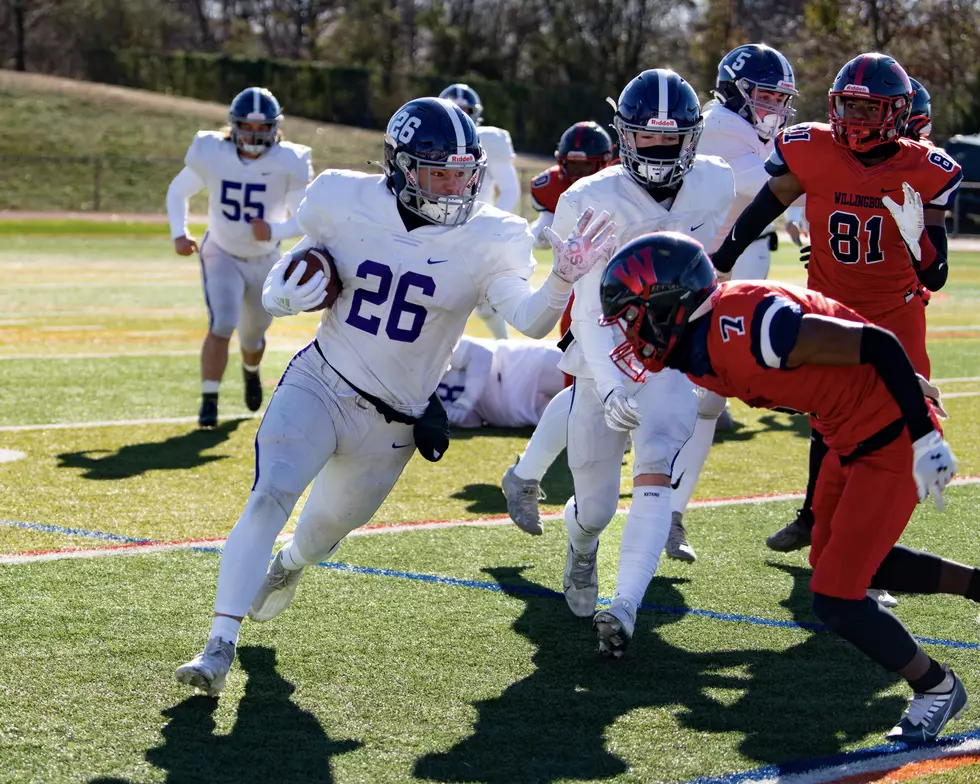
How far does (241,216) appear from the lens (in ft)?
26.8

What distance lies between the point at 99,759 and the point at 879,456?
2.14m

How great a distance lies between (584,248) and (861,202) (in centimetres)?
148

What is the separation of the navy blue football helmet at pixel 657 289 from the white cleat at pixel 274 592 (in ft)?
4.85

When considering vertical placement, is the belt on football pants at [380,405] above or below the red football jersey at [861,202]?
below

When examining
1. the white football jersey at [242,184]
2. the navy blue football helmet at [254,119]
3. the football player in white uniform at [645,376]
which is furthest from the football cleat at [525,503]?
the navy blue football helmet at [254,119]

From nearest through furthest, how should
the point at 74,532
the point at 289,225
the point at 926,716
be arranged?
the point at 926,716 < the point at 74,532 < the point at 289,225

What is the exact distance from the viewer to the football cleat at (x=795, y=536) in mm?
5125

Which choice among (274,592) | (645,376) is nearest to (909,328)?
(645,376)

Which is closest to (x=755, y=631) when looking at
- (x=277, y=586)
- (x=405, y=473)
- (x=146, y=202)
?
(x=277, y=586)

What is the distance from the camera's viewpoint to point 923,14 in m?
36.9

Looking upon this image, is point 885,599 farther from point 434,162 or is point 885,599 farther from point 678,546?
point 434,162

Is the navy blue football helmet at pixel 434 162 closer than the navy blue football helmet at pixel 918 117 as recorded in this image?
Yes

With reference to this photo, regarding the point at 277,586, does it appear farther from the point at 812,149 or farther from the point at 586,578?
the point at 812,149

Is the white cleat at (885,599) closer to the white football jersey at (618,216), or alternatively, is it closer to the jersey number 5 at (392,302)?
the white football jersey at (618,216)
